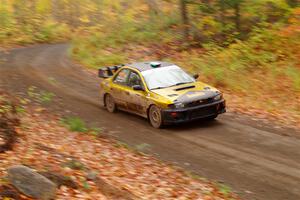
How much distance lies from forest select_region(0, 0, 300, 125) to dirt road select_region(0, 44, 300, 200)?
2.43m

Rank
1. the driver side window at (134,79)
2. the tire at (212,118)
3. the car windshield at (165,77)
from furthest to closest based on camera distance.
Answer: the driver side window at (134,79) < the car windshield at (165,77) < the tire at (212,118)

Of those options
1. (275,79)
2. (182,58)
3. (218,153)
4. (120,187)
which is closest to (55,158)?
(120,187)

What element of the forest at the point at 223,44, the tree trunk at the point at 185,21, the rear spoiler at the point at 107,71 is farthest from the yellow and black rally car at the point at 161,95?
the tree trunk at the point at 185,21

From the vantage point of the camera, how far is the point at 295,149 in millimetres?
10578

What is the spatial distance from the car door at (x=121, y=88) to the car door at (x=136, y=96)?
0.64 feet

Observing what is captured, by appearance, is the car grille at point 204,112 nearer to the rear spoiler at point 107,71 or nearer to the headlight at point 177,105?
the headlight at point 177,105

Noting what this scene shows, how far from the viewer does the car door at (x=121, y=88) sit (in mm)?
14125

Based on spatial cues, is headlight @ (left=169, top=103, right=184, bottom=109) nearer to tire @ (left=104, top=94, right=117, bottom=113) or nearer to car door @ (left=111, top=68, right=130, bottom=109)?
car door @ (left=111, top=68, right=130, bottom=109)

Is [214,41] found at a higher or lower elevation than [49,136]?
higher

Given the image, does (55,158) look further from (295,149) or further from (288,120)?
(288,120)

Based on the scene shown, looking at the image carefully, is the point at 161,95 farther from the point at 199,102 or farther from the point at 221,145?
the point at 221,145

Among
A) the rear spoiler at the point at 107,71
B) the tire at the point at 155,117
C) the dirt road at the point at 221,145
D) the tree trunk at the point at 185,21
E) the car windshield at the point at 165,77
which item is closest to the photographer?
the dirt road at the point at 221,145

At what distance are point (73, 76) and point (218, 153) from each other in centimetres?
1281

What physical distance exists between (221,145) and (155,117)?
95.5 inches
